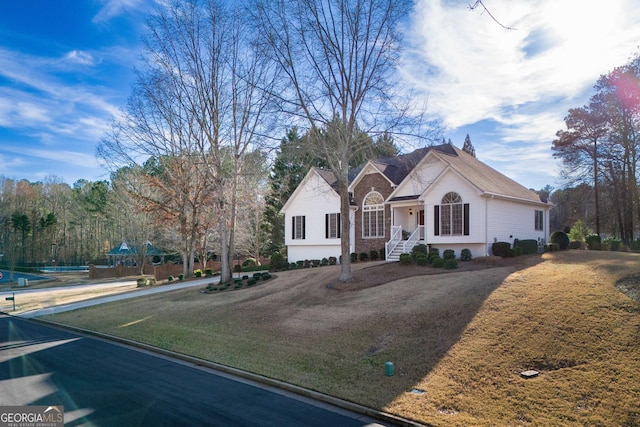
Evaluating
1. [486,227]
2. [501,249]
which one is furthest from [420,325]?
[486,227]

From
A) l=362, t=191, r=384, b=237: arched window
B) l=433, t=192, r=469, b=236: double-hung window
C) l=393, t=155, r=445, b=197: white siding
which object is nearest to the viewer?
l=433, t=192, r=469, b=236: double-hung window

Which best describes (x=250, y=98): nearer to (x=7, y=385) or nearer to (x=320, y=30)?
(x=320, y=30)

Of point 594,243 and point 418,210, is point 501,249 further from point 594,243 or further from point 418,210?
point 594,243

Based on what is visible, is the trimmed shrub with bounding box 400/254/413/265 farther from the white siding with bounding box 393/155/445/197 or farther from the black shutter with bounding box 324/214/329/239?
the black shutter with bounding box 324/214/329/239

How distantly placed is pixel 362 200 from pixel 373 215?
138 cm

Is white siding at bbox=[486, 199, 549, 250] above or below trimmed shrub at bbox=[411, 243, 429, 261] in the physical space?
above

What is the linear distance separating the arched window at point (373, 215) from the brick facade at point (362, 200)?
0.30m

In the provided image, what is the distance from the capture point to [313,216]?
31094mm

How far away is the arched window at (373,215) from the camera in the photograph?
2730cm

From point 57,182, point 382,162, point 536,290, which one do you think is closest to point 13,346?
point 536,290

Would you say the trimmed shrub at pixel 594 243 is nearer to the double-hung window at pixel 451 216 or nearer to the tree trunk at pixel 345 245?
the double-hung window at pixel 451 216

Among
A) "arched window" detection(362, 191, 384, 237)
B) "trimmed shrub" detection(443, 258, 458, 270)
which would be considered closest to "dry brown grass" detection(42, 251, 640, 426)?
"trimmed shrub" detection(443, 258, 458, 270)

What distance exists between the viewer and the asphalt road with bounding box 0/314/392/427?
6.59 m

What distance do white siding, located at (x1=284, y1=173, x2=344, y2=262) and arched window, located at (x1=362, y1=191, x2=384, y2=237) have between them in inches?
85.1
